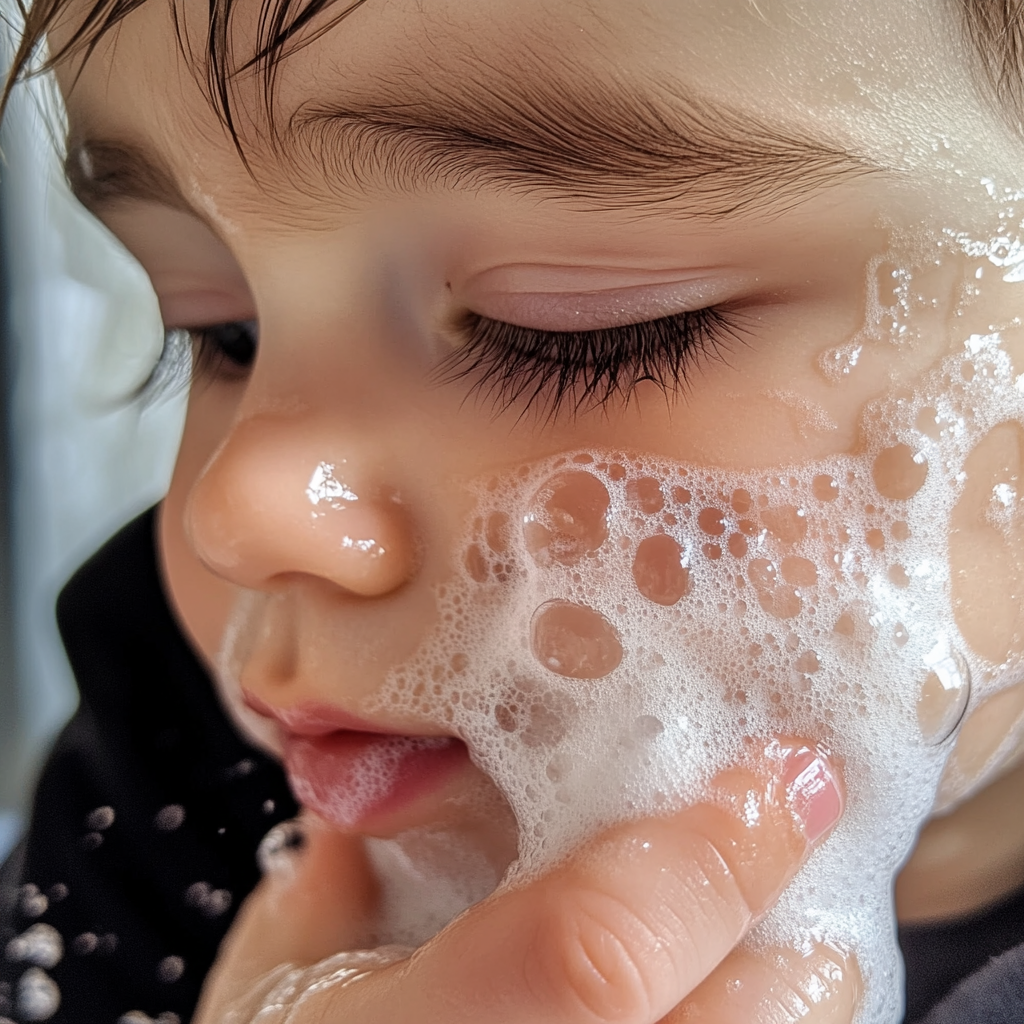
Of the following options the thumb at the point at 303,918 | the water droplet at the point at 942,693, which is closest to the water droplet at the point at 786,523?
the water droplet at the point at 942,693

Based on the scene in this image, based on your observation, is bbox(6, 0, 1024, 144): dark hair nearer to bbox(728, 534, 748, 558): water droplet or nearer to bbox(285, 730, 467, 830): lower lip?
bbox(728, 534, 748, 558): water droplet

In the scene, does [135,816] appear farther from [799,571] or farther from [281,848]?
[799,571]

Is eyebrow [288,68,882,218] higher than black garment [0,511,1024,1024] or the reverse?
higher

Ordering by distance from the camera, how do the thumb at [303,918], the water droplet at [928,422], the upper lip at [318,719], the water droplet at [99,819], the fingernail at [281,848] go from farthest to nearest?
1. the water droplet at [99,819]
2. the fingernail at [281,848]
3. the thumb at [303,918]
4. the upper lip at [318,719]
5. the water droplet at [928,422]

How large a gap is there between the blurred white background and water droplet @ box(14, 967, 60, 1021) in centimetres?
26

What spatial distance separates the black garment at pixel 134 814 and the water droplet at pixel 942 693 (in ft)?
2.16

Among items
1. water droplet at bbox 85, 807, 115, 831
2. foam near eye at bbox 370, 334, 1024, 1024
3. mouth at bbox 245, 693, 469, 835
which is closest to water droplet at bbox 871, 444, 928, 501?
foam near eye at bbox 370, 334, 1024, 1024

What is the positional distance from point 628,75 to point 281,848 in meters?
0.79

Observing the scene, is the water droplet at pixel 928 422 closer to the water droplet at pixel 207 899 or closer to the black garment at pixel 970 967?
the black garment at pixel 970 967

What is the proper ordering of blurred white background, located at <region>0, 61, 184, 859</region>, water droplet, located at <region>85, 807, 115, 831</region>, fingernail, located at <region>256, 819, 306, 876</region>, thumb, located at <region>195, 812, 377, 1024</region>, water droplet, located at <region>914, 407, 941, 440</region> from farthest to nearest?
blurred white background, located at <region>0, 61, 184, 859</region>
water droplet, located at <region>85, 807, 115, 831</region>
fingernail, located at <region>256, 819, 306, 876</region>
thumb, located at <region>195, 812, 377, 1024</region>
water droplet, located at <region>914, 407, 941, 440</region>

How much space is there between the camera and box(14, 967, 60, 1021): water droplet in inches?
36.2

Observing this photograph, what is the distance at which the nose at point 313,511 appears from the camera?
59cm

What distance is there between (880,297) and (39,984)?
0.98m

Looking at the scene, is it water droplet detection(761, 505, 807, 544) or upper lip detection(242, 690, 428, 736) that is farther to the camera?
upper lip detection(242, 690, 428, 736)
